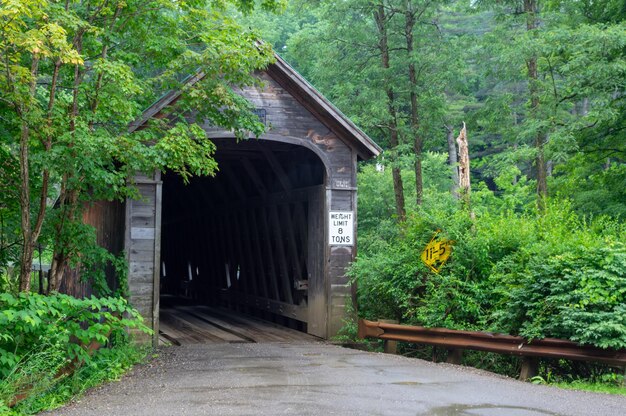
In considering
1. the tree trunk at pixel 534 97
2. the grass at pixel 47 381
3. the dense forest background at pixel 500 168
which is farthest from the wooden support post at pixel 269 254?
the grass at pixel 47 381

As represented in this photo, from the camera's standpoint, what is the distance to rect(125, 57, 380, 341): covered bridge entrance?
1255cm

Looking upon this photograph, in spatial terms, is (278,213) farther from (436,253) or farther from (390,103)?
(436,253)

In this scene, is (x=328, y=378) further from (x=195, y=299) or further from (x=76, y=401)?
(x=195, y=299)

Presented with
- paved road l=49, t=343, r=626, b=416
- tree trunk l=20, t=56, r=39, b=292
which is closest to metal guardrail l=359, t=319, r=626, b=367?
paved road l=49, t=343, r=626, b=416

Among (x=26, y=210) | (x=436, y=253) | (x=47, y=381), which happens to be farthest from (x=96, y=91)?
(x=436, y=253)

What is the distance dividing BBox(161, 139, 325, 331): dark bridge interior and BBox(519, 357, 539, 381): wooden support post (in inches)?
223

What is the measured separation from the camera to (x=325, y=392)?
7.85 m

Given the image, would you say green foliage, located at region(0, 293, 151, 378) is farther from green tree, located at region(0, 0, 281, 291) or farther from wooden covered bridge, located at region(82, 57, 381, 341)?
wooden covered bridge, located at region(82, 57, 381, 341)

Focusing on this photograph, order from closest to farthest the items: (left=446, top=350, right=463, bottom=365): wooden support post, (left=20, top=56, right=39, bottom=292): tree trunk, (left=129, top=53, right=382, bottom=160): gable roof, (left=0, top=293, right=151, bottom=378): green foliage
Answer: (left=0, top=293, right=151, bottom=378): green foliage → (left=20, top=56, right=39, bottom=292): tree trunk → (left=446, top=350, right=463, bottom=365): wooden support post → (left=129, top=53, right=382, bottom=160): gable roof

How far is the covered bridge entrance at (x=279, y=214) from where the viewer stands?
12.5 meters

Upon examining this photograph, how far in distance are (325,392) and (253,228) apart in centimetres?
1061

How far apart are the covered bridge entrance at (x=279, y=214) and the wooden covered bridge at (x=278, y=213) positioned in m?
0.02

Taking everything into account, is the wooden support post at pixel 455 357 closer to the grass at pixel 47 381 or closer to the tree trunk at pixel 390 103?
the grass at pixel 47 381

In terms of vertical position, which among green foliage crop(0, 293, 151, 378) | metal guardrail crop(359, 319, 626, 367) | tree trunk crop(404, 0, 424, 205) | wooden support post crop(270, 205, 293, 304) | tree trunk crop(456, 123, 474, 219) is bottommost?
metal guardrail crop(359, 319, 626, 367)
